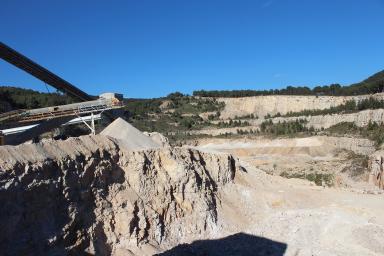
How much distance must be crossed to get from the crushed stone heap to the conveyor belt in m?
6.72

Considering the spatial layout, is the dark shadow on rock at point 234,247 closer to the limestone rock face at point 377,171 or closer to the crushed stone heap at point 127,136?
the crushed stone heap at point 127,136

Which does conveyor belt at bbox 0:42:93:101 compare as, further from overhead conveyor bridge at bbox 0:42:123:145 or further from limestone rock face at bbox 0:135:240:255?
limestone rock face at bbox 0:135:240:255

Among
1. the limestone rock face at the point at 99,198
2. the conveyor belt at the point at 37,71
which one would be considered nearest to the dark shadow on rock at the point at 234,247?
the limestone rock face at the point at 99,198

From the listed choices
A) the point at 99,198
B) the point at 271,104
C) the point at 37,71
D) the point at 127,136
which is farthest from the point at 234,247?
the point at 271,104

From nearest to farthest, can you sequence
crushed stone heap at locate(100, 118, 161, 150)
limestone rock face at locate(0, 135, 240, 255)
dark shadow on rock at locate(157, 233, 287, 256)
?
limestone rock face at locate(0, 135, 240, 255)
dark shadow on rock at locate(157, 233, 287, 256)
crushed stone heap at locate(100, 118, 161, 150)

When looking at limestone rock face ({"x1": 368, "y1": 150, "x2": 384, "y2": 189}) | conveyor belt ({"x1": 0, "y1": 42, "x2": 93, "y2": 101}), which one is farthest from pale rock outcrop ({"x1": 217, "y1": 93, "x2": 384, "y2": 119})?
conveyor belt ({"x1": 0, "y1": 42, "x2": 93, "y2": 101})

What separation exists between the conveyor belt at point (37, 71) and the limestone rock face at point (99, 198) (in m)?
8.23

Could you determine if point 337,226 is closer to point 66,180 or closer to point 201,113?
point 66,180

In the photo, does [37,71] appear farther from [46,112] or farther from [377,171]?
[377,171]

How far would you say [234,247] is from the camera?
2356 centimetres

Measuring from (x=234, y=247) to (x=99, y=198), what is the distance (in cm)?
737

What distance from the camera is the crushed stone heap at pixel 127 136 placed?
2447 centimetres

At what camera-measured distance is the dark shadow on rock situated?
72.2 ft

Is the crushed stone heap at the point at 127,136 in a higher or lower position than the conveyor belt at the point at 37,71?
lower
